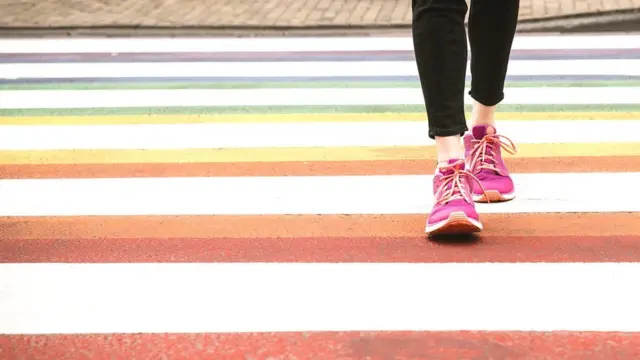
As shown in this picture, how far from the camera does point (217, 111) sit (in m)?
5.20

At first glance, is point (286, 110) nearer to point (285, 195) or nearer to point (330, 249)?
point (285, 195)

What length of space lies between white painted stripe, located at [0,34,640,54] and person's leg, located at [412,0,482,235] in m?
4.28

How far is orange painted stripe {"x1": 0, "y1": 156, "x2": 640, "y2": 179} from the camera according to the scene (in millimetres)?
3930

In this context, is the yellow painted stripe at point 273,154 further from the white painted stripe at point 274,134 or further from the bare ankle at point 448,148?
the bare ankle at point 448,148

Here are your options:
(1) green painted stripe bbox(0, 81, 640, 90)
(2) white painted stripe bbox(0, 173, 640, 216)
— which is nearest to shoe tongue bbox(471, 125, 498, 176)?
(2) white painted stripe bbox(0, 173, 640, 216)

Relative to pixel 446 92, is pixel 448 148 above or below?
below

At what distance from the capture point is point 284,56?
712 cm

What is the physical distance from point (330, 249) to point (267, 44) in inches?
194

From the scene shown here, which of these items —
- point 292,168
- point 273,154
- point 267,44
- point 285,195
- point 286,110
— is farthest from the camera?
point 267,44

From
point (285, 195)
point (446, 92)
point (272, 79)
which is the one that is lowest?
point (272, 79)

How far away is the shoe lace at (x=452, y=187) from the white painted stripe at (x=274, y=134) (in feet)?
4.19

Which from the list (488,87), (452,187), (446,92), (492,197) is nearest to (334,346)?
(452,187)

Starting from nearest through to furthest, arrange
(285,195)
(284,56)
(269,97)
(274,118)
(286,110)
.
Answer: (285,195), (274,118), (286,110), (269,97), (284,56)

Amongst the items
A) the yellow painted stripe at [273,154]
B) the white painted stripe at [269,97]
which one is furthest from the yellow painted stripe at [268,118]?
the yellow painted stripe at [273,154]
